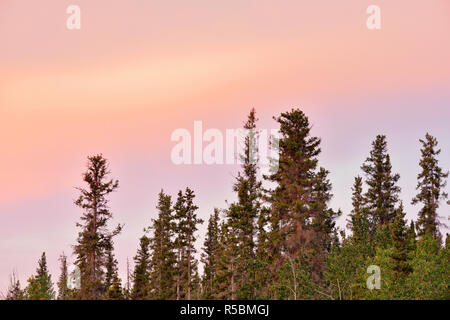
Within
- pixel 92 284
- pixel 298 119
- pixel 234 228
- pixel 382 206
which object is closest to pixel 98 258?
pixel 92 284

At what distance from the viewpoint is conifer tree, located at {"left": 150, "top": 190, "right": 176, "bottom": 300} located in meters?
72.1

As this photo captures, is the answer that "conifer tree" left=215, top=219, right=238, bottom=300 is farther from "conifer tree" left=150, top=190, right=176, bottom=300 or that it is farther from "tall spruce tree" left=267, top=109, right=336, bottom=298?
"conifer tree" left=150, top=190, right=176, bottom=300

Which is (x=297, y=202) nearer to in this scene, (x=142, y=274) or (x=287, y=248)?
(x=287, y=248)

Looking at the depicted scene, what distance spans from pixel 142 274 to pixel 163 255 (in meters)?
6.67

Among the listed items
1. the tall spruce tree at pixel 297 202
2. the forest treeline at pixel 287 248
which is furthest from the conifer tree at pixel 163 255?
the tall spruce tree at pixel 297 202

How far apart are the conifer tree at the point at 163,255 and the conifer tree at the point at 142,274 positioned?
92 centimetres

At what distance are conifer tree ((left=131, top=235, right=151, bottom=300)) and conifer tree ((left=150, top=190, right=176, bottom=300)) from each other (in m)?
0.92

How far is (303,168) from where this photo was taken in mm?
60688

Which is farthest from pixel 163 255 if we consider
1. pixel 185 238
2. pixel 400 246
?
pixel 400 246

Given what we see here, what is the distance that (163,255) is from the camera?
242ft

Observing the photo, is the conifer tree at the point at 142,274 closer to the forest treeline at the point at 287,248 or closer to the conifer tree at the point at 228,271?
the forest treeline at the point at 287,248

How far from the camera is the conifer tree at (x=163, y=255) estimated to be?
72094mm

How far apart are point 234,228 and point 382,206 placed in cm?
2819
